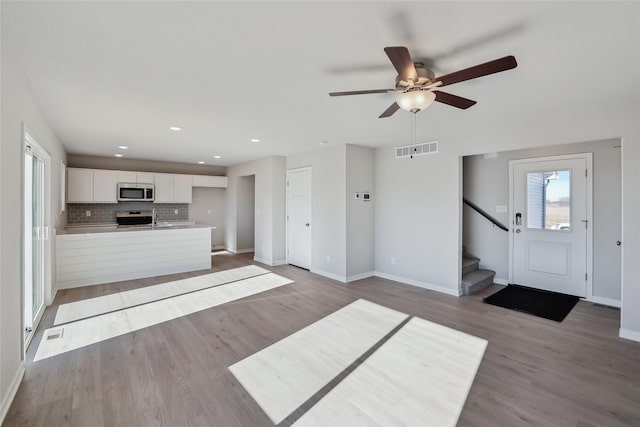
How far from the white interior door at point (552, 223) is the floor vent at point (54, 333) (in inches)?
248

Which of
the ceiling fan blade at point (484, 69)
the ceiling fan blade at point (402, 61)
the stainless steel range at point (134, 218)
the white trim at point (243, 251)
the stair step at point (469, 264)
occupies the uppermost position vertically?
the ceiling fan blade at point (402, 61)

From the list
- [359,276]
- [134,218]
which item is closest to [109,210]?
[134,218]

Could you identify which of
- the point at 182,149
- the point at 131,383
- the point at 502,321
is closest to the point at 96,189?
the point at 182,149

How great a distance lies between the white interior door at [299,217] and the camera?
5914 millimetres

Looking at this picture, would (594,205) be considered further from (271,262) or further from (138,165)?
(138,165)

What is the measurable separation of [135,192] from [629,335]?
8436mm

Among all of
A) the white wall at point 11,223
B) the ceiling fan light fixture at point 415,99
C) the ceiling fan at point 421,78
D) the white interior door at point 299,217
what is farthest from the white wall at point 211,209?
the ceiling fan light fixture at point 415,99

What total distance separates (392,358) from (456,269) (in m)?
2.37

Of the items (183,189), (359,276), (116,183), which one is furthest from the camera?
(183,189)

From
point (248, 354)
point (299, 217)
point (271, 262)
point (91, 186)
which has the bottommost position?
point (248, 354)

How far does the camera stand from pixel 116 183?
6.35m

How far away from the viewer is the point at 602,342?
9.58ft

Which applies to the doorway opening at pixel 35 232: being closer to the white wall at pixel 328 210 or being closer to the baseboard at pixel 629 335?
the white wall at pixel 328 210

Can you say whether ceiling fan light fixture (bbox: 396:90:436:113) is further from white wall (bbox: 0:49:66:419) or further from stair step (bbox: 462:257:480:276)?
stair step (bbox: 462:257:480:276)
